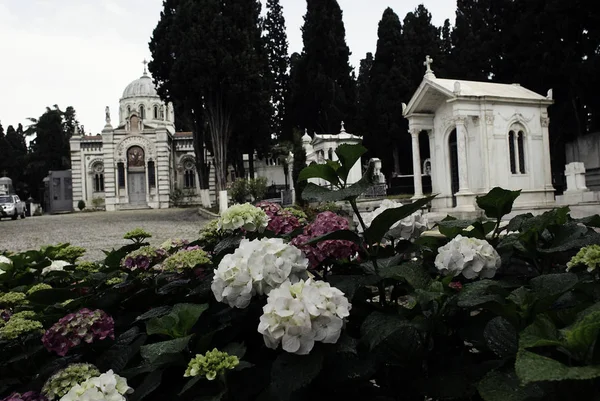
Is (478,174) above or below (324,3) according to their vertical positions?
below

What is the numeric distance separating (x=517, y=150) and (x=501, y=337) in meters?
16.1

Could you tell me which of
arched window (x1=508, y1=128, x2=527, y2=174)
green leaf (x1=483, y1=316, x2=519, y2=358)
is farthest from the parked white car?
green leaf (x1=483, y1=316, x2=519, y2=358)

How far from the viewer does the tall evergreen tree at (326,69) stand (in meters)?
33.8

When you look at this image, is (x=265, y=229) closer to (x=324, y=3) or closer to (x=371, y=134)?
(x=371, y=134)

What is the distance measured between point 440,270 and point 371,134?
3079 cm

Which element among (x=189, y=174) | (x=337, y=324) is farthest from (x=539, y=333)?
(x=189, y=174)

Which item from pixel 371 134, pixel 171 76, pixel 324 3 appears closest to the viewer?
pixel 171 76

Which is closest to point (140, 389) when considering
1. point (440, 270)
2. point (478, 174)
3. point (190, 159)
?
point (440, 270)

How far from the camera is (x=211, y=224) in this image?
2734 mm

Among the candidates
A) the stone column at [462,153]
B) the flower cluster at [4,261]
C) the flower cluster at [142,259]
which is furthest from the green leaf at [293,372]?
the stone column at [462,153]

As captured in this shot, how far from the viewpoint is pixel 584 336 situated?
3.13 feet

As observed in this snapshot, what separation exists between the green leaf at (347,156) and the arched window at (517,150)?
1549cm

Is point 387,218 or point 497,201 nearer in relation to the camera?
point 387,218

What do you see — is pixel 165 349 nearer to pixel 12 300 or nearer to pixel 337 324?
pixel 337 324
